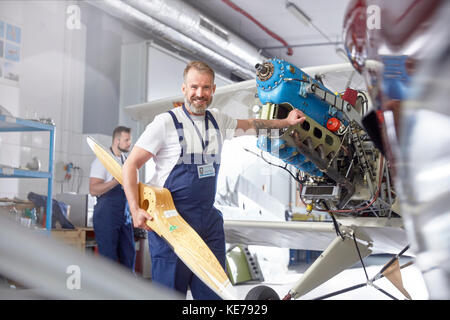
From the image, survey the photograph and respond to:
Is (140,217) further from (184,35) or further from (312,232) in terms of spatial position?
(184,35)

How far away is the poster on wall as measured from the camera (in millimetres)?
4312

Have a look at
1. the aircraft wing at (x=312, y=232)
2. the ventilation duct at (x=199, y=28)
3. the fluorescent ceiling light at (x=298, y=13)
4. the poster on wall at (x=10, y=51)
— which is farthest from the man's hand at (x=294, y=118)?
the fluorescent ceiling light at (x=298, y=13)

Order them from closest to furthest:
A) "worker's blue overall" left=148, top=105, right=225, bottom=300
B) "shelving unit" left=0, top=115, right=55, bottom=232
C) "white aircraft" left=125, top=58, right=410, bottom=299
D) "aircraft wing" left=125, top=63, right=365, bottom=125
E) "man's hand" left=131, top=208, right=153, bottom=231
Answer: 1. "man's hand" left=131, top=208, right=153, bottom=231
2. "worker's blue overall" left=148, top=105, right=225, bottom=300
3. "white aircraft" left=125, top=58, right=410, bottom=299
4. "shelving unit" left=0, top=115, right=55, bottom=232
5. "aircraft wing" left=125, top=63, right=365, bottom=125

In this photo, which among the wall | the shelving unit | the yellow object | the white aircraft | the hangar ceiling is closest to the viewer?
the yellow object

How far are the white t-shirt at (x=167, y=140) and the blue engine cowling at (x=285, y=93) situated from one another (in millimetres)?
410

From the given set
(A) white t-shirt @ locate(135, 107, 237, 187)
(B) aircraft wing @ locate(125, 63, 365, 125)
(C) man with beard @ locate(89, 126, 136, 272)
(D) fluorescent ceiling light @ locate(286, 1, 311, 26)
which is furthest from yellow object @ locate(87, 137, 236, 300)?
(D) fluorescent ceiling light @ locate(286, 1, 311, 26)

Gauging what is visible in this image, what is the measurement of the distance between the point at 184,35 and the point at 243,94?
2.34m

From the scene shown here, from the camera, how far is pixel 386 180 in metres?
2.58

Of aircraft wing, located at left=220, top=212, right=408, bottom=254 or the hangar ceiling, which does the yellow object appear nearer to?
aircraft wing, located at left=220, top=212, right=408, bottom=254

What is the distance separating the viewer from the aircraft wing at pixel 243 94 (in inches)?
124

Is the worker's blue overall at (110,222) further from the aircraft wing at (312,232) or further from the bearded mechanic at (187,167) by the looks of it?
the bearded mechanic at (187,167)

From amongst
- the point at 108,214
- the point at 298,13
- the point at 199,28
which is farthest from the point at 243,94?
the point at 298,13

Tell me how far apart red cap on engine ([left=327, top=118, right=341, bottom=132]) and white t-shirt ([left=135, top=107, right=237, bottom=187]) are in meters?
0.69
